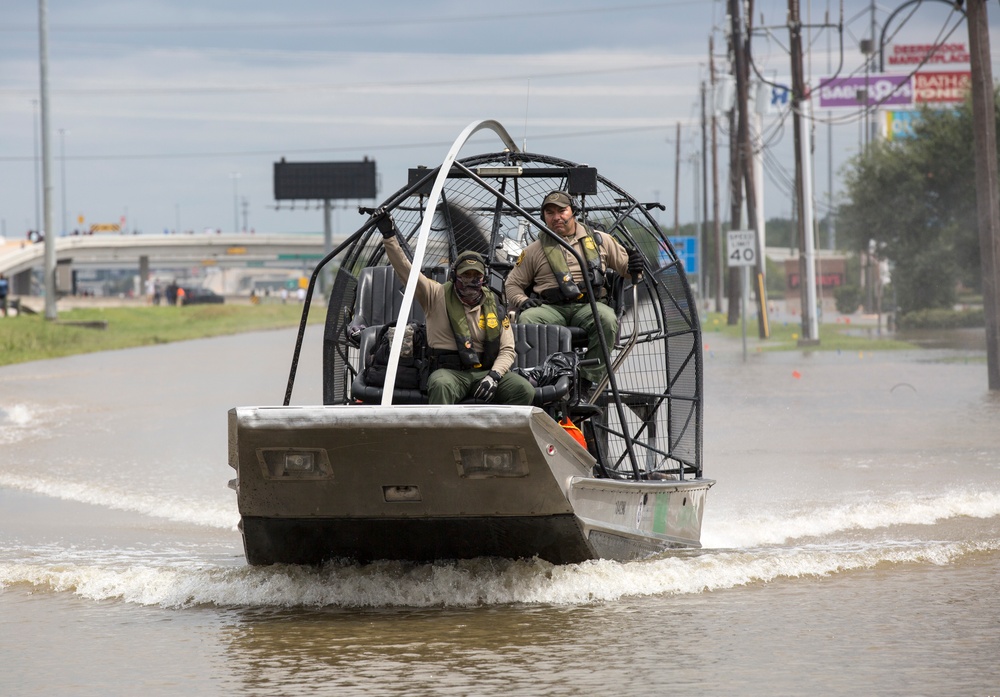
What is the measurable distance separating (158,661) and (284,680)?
785mm

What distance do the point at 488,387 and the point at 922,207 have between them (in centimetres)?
4307

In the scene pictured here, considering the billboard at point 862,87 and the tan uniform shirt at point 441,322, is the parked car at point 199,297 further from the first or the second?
the tan uniform shirt at point 441,322

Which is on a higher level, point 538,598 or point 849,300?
point 849,300

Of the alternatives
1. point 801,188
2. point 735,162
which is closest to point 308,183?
point 735,162

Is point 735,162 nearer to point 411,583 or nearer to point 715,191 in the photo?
point 715,191

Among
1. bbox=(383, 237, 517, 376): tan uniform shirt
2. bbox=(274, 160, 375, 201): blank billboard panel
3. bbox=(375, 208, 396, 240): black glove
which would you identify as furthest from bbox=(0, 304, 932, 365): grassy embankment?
bbox=(274, 160, 375, 201): blank billboard panel

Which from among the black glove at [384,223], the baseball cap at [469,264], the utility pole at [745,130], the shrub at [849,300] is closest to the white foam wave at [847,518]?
the baseball cap at [469,264]

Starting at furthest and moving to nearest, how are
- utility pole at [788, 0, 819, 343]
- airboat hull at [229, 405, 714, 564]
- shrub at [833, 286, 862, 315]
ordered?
shrub at [833, 286, 862, 315]
utility pole at [788, 0, 819, 343]
airboat hull at [229, 405, 714, 564]

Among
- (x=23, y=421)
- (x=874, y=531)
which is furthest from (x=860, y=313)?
(x=874, y=531)

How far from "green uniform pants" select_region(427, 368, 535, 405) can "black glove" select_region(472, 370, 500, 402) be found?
0.06m

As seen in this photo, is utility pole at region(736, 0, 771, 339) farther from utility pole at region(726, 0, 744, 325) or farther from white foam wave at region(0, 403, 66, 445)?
white foam wave at region(0, 403, 66, 445)

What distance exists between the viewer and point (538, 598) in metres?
8.45

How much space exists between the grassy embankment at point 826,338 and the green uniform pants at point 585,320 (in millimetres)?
25727

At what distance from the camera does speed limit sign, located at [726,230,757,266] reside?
3338cm
